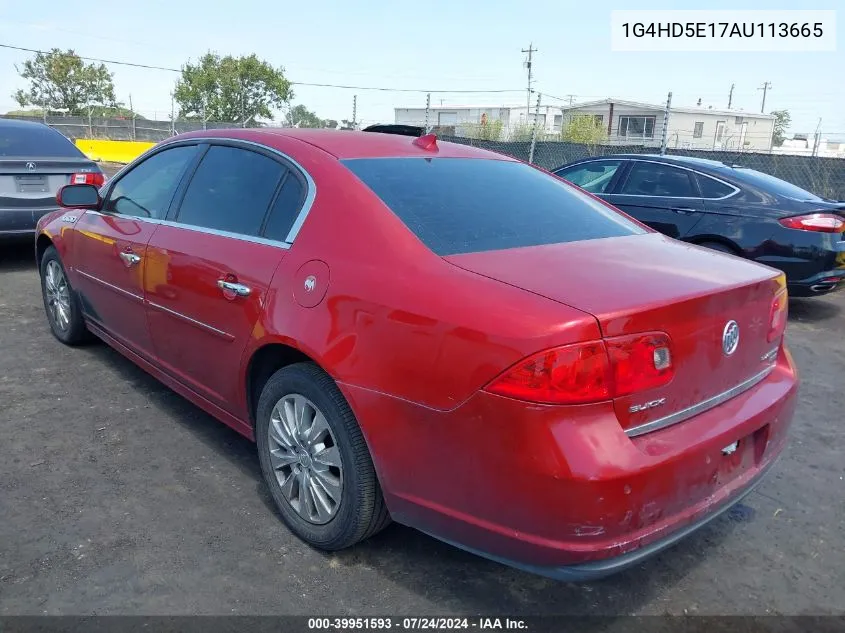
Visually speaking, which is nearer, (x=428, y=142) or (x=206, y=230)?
(x=206, y=230)

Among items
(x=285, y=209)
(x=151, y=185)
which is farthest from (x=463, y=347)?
(x=151, y=185)

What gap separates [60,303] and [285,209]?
2.81 metres

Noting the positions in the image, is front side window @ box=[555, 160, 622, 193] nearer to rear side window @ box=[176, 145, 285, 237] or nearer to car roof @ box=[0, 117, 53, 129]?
rear side window @ box=[176, 145, 285, 237]

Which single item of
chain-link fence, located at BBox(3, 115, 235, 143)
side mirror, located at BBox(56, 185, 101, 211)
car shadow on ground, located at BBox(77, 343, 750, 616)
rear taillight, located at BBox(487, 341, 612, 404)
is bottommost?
car shadow on ground, located at BBox(77, 343, 750, 616)

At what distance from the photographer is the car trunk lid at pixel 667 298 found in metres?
1.97

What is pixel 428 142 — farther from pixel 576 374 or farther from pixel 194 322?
pixel 576 374

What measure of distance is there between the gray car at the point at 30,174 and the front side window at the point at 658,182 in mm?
5712

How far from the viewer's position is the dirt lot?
2359 mm

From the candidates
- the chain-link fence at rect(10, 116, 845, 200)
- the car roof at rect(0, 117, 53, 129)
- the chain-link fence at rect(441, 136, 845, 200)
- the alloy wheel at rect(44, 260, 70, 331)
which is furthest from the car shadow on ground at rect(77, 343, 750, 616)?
the chain-link fence at rect(441, 136, 845, 200)

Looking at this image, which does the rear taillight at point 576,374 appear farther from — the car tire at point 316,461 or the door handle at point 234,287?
the door handle at point 234,287

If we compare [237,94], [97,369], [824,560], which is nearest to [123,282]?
[97,369]

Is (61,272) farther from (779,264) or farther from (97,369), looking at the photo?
(779,264)

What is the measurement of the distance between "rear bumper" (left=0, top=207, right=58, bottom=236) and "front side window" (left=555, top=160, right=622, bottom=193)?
5.60 m

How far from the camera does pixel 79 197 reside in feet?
13.6
